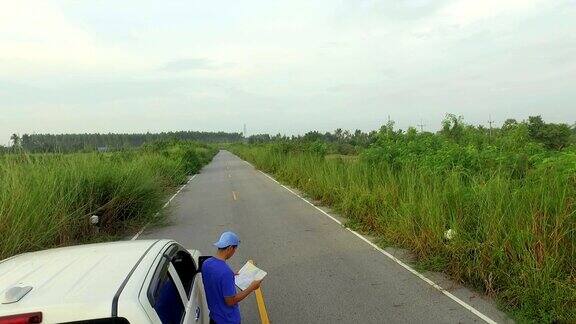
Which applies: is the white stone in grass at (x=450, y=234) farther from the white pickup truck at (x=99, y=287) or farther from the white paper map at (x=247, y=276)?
the white pickup truck at (x=99, y=287)

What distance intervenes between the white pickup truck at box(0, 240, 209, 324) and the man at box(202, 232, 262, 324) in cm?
13

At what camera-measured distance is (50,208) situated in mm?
9039

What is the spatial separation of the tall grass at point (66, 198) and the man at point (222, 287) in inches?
176

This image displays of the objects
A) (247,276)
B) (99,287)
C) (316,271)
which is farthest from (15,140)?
(99,287)

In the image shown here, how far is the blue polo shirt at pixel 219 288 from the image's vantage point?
427cm

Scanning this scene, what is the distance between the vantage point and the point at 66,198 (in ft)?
33.9

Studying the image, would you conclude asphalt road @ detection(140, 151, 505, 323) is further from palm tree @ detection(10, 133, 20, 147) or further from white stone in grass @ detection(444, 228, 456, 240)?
palm tree @ detection(10, 133, 20, 147)

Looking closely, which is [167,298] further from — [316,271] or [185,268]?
[316,271]

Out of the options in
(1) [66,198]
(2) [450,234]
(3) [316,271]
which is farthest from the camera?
(1) [66,198]

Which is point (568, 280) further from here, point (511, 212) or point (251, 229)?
point (251, 229)

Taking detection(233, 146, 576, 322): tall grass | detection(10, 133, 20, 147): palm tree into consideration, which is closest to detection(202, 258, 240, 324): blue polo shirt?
detection(233, 146, 576, 322): tall grass

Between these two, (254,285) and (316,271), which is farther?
(316,271)

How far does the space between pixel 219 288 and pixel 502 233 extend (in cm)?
494

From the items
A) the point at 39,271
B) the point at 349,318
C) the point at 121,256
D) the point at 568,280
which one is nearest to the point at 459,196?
the point at 568,280
